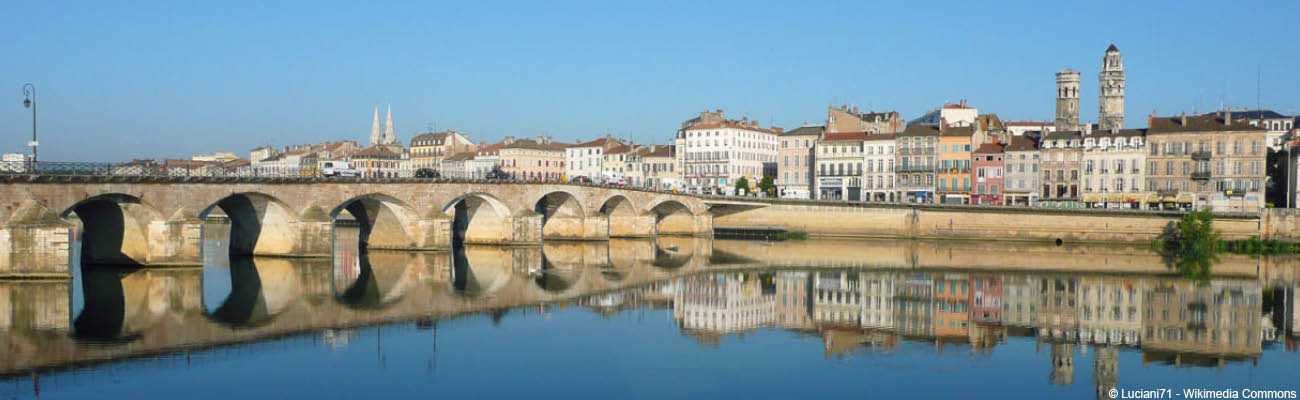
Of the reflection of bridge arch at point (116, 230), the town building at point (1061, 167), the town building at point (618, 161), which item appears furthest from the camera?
the town building at point (618, 161)

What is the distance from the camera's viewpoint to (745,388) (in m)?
21.4

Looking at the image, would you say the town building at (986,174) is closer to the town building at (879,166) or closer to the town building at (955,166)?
the town building at (955,166)

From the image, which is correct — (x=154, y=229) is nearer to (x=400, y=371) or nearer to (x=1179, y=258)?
(x=400, y=371)

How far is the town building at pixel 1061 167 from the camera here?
235 ft

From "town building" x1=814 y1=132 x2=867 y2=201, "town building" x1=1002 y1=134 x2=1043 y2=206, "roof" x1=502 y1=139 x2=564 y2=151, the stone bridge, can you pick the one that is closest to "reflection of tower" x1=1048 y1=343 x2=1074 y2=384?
the stone bridge

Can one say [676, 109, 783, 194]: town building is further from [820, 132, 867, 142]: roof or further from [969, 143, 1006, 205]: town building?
[969, 143, 1006, 205]: town building

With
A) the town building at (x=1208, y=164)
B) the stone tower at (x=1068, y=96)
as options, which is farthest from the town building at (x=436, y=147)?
the town building at (x=1208, y=164)

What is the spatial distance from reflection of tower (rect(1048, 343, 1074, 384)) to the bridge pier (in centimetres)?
2964

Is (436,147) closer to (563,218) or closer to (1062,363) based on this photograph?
(563,218)

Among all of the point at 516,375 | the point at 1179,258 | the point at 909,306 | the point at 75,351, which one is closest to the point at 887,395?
the point at 516,375

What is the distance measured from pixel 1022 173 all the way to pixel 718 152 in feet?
89.5

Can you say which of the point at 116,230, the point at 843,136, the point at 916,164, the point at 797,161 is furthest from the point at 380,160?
the point at 116,230

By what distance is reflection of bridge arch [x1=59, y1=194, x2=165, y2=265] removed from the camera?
128ft

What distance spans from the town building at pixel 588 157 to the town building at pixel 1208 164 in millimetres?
51020
